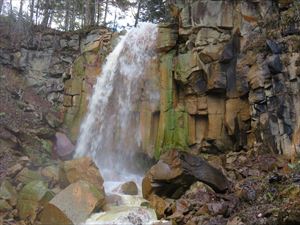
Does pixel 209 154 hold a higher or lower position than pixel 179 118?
lower

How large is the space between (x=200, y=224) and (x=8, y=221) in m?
5.71

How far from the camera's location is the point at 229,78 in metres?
16.1

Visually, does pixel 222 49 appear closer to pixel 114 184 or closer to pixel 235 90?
pixel 235 90

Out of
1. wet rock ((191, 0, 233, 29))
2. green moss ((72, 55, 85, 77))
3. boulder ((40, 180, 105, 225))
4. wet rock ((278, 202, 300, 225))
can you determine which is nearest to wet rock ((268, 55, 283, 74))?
wet rock ((191, 0, 233, 29))

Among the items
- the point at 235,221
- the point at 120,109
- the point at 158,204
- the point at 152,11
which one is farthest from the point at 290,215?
the point at 152,11

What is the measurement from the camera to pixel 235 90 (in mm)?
16016

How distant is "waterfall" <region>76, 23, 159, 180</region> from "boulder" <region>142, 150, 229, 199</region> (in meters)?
5.19

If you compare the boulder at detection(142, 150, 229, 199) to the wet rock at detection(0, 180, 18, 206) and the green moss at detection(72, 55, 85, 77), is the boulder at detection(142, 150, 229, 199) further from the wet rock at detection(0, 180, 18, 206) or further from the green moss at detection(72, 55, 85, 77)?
the green moss at detection(72, 55, 85, 77)

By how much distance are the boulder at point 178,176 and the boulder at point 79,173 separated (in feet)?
6.14

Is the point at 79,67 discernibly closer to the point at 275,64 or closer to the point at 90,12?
the point at 90,12

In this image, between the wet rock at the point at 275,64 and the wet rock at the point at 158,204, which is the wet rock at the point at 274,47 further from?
the wet rock at the point at 158,204

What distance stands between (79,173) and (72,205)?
7.41 feet

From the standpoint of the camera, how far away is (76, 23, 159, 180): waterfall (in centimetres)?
1855

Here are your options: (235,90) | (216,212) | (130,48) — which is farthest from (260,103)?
(130,48)
